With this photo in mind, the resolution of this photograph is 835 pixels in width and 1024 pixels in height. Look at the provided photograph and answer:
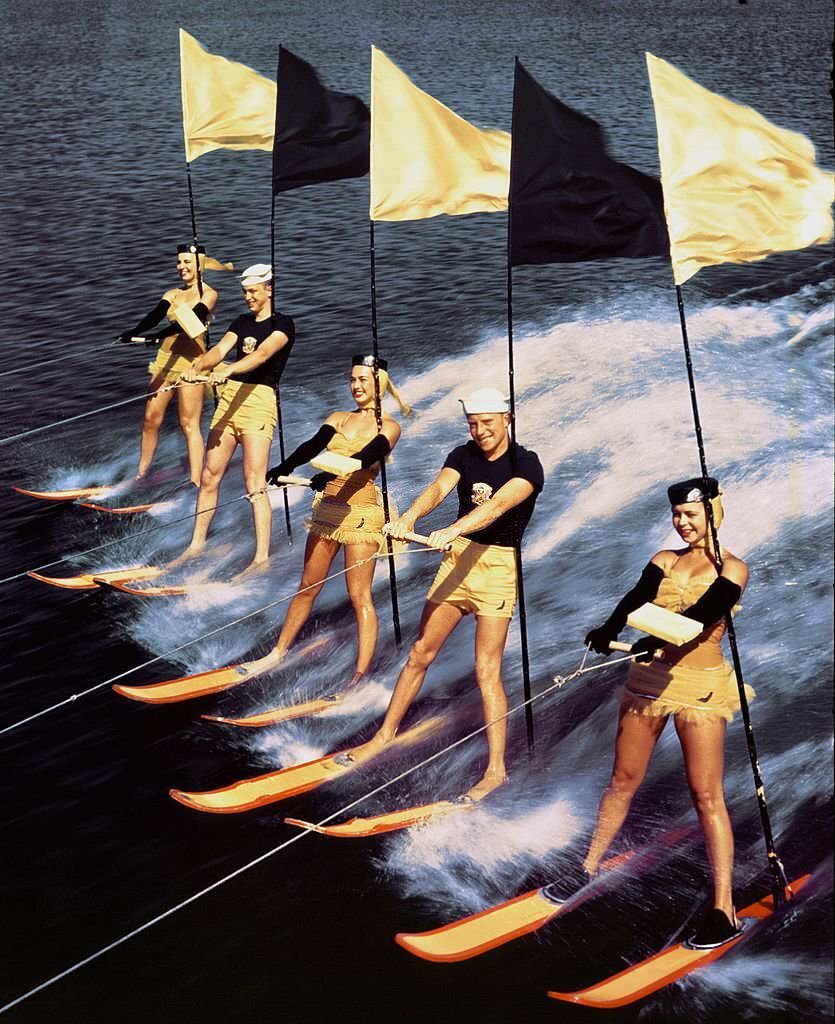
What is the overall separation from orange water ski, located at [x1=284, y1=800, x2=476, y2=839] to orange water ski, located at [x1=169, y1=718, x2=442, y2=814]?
313 millimetres

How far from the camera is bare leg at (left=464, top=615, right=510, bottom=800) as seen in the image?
10.3 meters

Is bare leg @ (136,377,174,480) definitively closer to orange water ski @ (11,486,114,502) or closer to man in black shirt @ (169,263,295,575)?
orange water ski @ (11,486,114,502)

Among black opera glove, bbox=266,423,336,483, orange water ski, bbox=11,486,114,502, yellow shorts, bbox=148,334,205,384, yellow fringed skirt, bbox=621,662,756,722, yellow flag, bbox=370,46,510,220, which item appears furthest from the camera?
orange water ski, bbox=11,486,114,502

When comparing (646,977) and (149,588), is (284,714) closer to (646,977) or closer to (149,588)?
(149,588)

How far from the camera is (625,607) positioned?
8.87 meters

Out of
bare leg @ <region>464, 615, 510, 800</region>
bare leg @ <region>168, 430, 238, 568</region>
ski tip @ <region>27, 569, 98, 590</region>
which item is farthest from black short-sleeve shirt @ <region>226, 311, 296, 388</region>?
bare leg @ <region>464, 615, 510, 800</region>

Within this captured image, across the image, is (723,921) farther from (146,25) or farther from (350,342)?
(146,25)

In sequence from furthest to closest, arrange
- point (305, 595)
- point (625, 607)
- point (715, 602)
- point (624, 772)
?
point (305, 595) → point (624, 772) → point (625, 607) → point (715, 602)

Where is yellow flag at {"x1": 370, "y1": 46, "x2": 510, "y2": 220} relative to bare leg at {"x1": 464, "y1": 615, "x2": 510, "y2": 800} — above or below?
above

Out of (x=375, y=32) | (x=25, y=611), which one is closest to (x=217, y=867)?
(x=25, y=611)

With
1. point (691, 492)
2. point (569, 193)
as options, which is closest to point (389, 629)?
point (569, 193)

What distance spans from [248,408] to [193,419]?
218 centimetres

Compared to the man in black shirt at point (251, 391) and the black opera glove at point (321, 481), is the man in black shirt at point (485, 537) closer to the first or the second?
the black opera glove at point (321, 481)

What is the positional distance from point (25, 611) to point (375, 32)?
34036 millimetres
